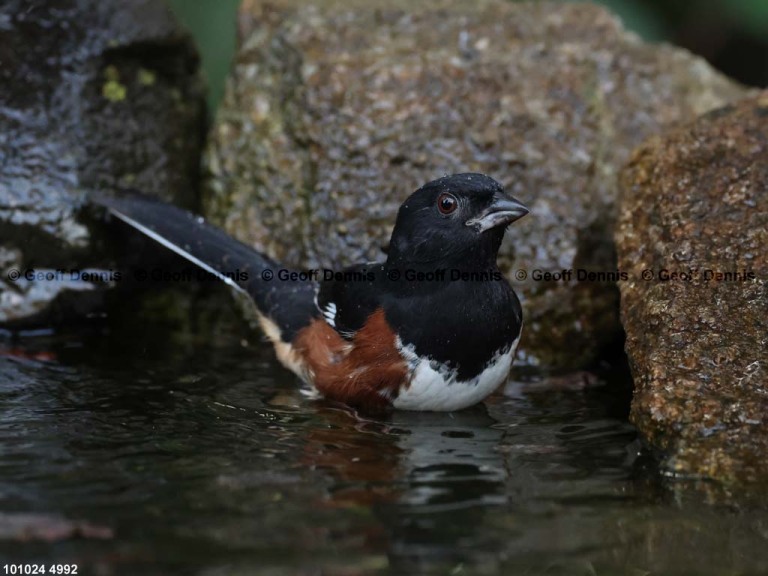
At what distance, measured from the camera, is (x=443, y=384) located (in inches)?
140

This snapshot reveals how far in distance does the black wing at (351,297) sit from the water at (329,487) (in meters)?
0.35

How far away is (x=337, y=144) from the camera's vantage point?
4.50m

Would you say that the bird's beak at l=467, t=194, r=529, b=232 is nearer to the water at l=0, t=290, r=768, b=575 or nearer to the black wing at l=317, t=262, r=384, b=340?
the black wing at l=317, t=262, r=384, b=340

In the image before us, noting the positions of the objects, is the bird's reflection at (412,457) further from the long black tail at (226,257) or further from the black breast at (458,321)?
the long black tail at (226,257)

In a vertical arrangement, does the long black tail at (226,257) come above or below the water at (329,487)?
above

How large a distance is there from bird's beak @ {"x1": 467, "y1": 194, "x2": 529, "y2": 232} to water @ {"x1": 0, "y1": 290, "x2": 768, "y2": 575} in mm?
762

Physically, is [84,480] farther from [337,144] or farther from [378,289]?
[337,144]

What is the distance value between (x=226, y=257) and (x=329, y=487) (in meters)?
1.84

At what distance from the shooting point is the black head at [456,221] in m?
3.53

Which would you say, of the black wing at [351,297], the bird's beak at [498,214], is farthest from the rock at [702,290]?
the black wing at [351,297]

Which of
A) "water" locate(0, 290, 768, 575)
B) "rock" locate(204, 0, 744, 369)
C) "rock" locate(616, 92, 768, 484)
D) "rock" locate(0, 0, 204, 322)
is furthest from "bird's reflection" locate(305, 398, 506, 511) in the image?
"rock" locate(0, 0, 204, 322)

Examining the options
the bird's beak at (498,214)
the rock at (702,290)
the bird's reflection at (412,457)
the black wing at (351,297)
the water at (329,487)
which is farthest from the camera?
the black wing at (351,297)

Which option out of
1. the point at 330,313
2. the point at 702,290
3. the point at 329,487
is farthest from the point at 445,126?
the point at 329,487

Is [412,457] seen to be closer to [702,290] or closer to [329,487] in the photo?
[329,487]
